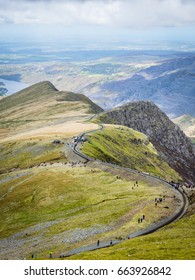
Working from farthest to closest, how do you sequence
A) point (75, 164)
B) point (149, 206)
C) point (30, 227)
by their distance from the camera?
point (75, 164), point (30, 227), point (149, 206)

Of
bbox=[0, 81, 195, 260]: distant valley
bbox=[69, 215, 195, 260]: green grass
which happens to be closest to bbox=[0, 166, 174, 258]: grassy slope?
bbox=[0, 81, 195, 260]: distant valley

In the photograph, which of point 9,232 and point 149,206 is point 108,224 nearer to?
point 149,206

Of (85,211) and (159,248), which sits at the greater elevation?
(159,248)

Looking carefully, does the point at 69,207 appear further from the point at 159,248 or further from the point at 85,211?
the point at 159,248

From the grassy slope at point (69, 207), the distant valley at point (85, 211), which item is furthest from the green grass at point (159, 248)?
the grassy slope at point (69, 207)

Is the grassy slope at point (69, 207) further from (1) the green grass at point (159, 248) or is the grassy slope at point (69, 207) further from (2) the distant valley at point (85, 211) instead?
(1) the green grass at point (159, 248)

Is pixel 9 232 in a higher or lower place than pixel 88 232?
lower

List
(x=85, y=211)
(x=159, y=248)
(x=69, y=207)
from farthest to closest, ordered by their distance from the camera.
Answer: (x=69, y=207) < (x=85, y=211) < (x=159, y=248)

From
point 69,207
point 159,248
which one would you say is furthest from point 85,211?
point 159,248

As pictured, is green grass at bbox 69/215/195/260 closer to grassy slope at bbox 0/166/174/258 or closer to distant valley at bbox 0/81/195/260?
distant valley at bbox 0/81/195/260
